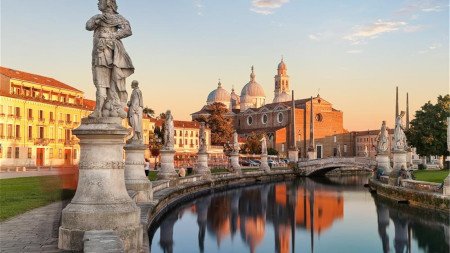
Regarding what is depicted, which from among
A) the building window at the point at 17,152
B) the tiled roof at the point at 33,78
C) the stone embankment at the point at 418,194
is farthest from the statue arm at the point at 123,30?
the tiled roof at the point at 33,78

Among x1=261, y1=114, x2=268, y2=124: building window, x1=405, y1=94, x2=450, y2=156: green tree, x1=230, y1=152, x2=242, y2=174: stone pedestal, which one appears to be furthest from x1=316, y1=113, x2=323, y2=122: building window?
x1=230, y1=152, x2=242, y2=174: stone pedestal

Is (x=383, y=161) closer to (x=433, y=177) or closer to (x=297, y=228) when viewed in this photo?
(x=433, y=177)

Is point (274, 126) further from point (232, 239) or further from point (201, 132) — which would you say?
point (232, 239)

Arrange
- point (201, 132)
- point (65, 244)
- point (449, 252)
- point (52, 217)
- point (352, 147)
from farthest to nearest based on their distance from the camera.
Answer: point (352, 147) → point (201, 132) → point (449, 252) → point (52, 217) → point (65, 244)

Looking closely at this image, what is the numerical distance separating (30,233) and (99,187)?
99.0 inches

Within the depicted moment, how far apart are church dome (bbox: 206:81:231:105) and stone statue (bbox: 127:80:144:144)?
109 metres

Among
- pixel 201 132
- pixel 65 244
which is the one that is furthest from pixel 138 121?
pixel 201 132

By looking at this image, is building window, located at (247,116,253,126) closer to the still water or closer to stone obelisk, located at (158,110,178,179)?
the still water

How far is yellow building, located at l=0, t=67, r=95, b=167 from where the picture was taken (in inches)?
2247

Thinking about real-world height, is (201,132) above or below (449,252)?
above

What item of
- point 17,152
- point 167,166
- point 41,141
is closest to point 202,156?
point 167,166

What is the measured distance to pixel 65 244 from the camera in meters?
8.70

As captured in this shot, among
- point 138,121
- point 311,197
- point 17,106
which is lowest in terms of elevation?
point 311,197

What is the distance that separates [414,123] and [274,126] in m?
51.4
